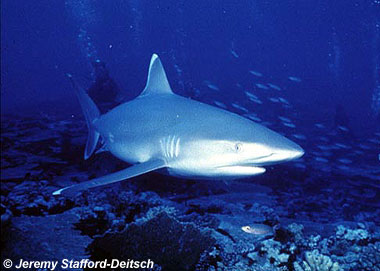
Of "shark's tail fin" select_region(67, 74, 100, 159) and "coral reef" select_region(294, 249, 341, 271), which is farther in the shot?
"shark's tail fin" select_region(67, 74, 100, 159)

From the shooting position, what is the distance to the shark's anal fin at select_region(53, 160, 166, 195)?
3074 millimetres

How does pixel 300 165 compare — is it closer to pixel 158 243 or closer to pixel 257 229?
pixel 257 229

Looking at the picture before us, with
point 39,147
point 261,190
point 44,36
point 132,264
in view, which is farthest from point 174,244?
point 44,36

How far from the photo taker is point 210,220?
4301 millimetres

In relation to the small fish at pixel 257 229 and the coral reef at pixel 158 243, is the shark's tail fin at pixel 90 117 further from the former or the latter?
the small fish at pixel 257 229

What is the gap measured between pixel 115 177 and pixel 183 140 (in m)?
0.84

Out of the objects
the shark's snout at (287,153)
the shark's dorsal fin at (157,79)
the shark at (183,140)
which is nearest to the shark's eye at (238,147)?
the shark at (183,140)

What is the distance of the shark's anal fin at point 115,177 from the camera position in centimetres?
307

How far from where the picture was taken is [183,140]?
11.6ft

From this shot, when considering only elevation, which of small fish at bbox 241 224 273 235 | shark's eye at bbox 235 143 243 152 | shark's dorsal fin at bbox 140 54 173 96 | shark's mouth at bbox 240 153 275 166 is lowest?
small fish at bbox 241 224 273 235

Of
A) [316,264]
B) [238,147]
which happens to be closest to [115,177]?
[238,147]

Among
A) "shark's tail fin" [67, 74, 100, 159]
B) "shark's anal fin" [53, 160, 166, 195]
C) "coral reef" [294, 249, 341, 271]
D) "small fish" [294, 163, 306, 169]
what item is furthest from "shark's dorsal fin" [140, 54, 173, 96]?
"small fish" [294, 163, 306, 169]

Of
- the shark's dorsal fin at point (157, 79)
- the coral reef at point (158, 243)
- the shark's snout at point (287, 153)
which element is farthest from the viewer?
the shark's dorsal fin at point (157, 79)

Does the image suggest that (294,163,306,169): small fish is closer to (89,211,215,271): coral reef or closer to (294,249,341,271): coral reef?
(294,249,341,271): coral reef
